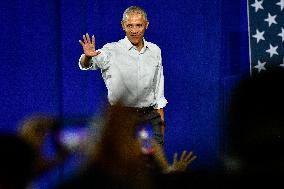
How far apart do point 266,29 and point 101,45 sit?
1283 mm

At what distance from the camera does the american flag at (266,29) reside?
3955 millimetres

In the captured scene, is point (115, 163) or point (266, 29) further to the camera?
point (266, 29)

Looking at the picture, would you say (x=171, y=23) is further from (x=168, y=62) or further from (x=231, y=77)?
(x=231, y=77)

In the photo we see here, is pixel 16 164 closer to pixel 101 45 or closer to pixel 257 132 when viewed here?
pixel 257 132

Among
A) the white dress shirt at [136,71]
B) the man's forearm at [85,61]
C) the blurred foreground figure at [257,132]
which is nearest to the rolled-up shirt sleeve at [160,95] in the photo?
the white dress shirt at [136,71]

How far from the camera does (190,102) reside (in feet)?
13.6

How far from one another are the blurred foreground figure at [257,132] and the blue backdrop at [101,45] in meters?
3.00

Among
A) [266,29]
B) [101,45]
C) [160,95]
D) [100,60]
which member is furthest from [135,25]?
[266,29]

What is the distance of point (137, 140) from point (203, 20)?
3337mm

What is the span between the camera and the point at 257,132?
833mm

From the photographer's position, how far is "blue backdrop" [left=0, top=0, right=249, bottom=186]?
391 cm

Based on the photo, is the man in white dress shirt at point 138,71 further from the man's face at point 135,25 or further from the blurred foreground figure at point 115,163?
the blurred foreground figure at point 115,163

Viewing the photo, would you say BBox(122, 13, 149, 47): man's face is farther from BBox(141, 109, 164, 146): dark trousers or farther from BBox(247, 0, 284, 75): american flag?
BBox(247, 0, 284, 75): american flag

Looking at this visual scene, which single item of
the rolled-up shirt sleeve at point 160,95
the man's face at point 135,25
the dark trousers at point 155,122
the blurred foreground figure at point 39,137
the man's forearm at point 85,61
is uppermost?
the man's face at point 135,25
